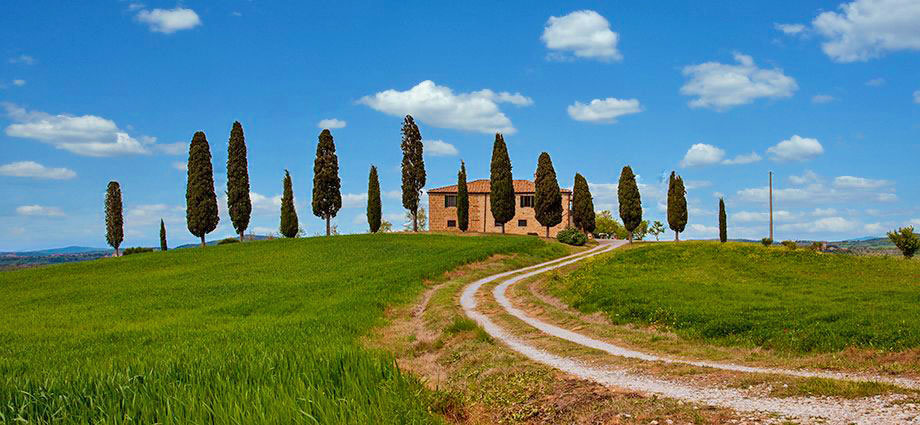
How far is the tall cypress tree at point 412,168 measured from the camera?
81.7 meters

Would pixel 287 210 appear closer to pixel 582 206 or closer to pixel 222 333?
pixel 582 206

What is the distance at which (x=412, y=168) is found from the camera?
269ft

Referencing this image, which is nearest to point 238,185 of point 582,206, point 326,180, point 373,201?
point 326,180

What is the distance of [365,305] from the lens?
Answer: 26.6 meters

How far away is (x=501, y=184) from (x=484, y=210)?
19492 mm

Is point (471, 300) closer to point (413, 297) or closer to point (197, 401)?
point (413, 297)

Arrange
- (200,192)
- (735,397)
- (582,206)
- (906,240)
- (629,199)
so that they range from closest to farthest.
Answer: (735,397) < (906,240) < (200,192) < (629,199) < (582,206)

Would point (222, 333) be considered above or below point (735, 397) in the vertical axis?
below

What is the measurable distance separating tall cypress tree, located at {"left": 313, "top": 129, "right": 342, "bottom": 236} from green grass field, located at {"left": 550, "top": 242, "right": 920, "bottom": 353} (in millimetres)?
43727

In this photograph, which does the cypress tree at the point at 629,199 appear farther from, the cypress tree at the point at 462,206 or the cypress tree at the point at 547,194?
the cypress tree at the point at 462,206

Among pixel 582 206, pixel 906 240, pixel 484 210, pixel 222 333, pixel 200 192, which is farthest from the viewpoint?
pixel 484 210

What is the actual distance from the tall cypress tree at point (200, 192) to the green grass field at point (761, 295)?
156 ft

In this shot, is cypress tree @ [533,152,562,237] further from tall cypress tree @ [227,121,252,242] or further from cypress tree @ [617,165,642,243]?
→ tall cypress tree @ [227,121,252,242]

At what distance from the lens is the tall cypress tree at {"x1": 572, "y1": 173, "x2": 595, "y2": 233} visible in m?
87.1
